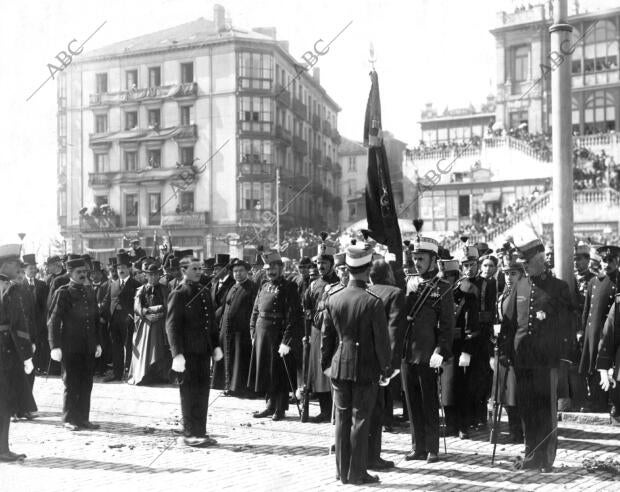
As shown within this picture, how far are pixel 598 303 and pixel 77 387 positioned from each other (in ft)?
21.6

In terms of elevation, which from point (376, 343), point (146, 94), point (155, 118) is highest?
point (146, 94)

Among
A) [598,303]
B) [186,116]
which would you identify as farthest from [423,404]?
[186,116]

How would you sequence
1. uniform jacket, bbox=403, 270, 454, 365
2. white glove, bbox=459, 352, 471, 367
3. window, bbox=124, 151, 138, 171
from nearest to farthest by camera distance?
uniform jacket, bbox=403, 270, 454, 365 < white glove, bbox=459, 352, 471, 367 < window, bbox=124, 151, 138, 171

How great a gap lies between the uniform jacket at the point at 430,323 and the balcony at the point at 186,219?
42354mm

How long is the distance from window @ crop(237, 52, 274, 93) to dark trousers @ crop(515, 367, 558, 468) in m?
43.3

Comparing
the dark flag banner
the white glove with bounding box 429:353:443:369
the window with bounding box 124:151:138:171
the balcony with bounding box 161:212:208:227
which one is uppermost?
the window with bounding box 124:151:138:171

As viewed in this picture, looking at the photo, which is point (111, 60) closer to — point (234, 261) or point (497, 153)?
point (497, 153)

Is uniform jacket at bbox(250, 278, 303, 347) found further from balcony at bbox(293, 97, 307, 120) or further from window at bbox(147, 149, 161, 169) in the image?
balcony at bbox(293, 97, 307, 120)

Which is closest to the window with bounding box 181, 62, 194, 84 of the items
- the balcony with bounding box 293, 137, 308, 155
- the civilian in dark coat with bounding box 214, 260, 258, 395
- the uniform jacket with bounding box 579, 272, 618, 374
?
the balcony with bounding box 293, 137, 308, 155

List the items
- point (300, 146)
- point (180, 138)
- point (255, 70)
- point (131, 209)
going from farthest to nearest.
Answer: point (300, 146), point (131, 209), point (180, 138), point (255, 70)

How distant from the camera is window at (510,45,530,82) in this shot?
4788 cm

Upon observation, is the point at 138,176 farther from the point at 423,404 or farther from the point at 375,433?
the point at 375,433

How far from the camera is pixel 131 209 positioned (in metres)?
51.9

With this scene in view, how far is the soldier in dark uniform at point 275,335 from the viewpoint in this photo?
990 centimetres
